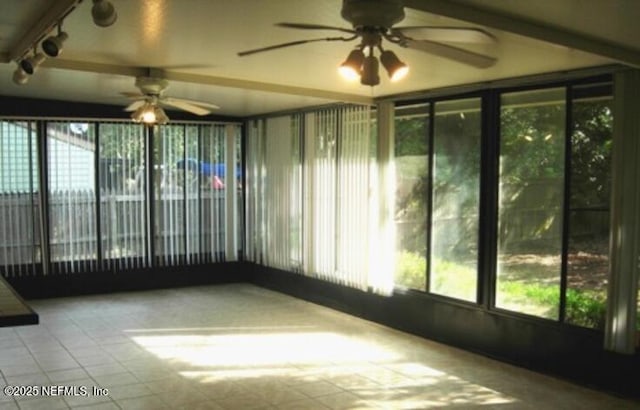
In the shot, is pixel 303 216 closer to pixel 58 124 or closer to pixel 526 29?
pixel 58 124

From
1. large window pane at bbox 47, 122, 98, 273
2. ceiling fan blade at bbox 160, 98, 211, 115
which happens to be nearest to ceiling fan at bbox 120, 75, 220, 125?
ceiling fan blade at bbox 160, 98, 211, 115

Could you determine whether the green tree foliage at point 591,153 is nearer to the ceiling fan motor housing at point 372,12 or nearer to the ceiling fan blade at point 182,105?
the ceiling fan motor housing at point 372,12

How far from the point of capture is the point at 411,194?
6.16m

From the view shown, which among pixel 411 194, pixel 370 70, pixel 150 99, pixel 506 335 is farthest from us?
pixel 411 194

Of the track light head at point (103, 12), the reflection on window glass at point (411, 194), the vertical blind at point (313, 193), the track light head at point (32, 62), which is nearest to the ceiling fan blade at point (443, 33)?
the track light head at point (103, 12)

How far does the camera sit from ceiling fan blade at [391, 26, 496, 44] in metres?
2.53

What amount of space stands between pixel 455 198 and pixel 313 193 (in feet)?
7.13

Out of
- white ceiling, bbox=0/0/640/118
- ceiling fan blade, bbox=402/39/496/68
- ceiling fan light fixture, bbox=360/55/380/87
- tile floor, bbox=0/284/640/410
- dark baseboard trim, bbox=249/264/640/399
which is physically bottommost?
tile floor, bbox=0/284/640/410

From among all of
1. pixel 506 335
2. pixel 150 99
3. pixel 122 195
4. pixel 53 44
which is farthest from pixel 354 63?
pixel 122 195

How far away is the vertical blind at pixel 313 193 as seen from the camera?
6594mm

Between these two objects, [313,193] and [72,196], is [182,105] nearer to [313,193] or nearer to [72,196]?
[313,193]

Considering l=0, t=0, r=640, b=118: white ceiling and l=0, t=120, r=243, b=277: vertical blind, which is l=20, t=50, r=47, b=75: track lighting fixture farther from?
l=0, t=120, r=243, b=277: vertical blind

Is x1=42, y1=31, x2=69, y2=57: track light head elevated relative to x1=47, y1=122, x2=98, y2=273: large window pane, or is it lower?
elevated

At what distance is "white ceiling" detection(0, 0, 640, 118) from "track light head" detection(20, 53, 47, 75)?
171 mm
